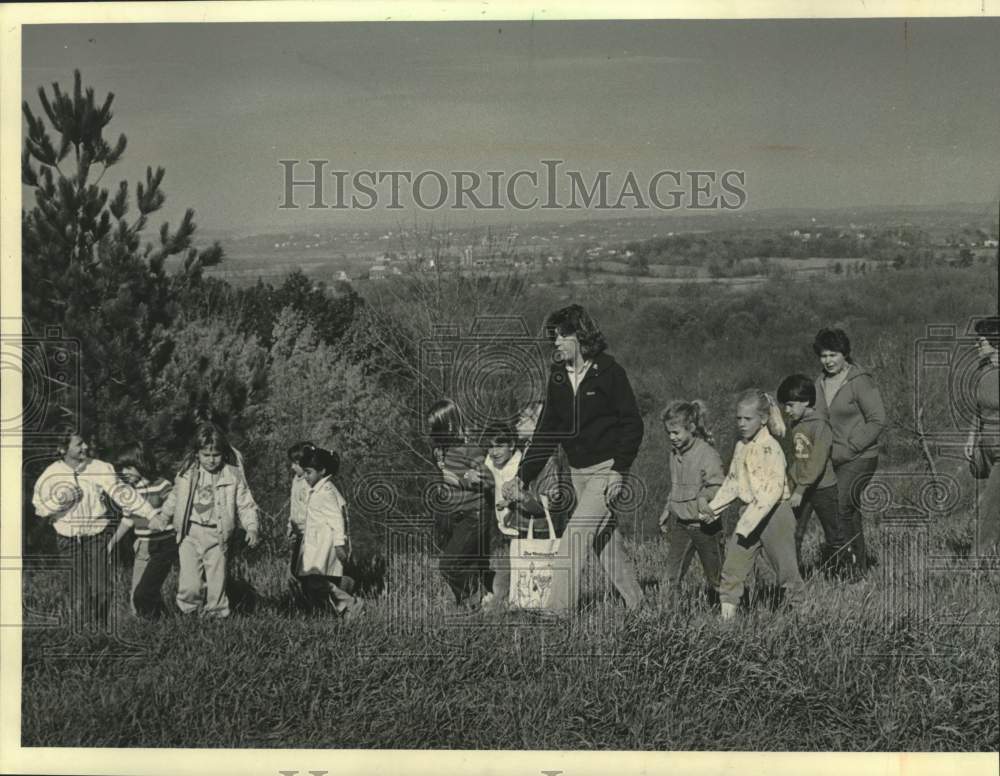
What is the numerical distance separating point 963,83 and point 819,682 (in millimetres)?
2754

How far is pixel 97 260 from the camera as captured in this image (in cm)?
731

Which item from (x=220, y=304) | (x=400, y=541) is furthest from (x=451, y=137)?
(x=400, y=541)

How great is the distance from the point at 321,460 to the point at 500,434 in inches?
32.5

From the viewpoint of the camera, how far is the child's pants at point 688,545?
7250mm

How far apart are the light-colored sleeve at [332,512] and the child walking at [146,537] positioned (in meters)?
0.69

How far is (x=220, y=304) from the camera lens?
7.33 m

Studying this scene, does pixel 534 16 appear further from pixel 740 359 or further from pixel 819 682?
pixel 819 682

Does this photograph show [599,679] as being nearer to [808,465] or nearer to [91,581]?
[808,465]

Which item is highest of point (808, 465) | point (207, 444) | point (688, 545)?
point (207, 444)

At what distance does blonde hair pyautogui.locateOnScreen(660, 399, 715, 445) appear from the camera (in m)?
7.23

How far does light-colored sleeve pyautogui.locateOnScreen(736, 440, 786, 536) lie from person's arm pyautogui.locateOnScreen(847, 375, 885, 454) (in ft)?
1.14

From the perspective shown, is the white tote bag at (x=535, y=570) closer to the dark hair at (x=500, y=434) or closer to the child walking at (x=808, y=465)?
the dark hair at (x=500, y=434)

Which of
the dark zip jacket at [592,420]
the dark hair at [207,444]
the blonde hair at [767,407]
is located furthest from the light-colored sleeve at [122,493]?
the blonde hair at [767,407]
